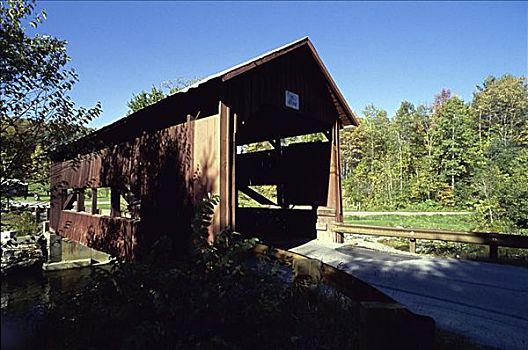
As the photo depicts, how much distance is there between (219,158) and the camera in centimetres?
655

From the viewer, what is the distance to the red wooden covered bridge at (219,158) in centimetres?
668

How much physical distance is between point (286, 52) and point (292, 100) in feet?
3.94

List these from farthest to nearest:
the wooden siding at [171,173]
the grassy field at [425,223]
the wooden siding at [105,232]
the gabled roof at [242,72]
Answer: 1. the grassy field at [425,223]
2. the wooden siding at [105,232]
3. the wooden siding at [171,173]
4. the gabled roof at [242,72]

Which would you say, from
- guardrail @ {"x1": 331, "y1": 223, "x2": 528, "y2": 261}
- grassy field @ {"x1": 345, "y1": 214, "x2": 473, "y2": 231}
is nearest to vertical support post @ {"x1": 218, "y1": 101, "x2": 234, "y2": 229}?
guardrail @ {"x1": 331, "y1": 223, "x2": 528, "y2": 261}

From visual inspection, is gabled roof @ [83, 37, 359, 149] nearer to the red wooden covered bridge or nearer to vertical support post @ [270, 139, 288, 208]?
the red wooden covered bridge

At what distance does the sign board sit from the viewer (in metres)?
8.42

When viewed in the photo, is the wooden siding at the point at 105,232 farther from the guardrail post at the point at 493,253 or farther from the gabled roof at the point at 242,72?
the guardrail post at the point at 493,253

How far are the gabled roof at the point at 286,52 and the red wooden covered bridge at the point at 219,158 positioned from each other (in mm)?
27

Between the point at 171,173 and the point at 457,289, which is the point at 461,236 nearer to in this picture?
the point at 457,289

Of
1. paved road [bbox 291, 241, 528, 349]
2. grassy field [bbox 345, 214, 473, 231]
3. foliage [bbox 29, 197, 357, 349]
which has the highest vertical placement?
foliage [bbox 29, 197, 357, 349]

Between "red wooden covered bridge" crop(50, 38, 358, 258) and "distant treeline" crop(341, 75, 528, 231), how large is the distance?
7.01m

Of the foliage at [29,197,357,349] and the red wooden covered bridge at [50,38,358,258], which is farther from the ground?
the red wooden covered bridge at [50,38,358,258]

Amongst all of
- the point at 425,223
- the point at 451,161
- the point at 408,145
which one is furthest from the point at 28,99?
the point at 408,145

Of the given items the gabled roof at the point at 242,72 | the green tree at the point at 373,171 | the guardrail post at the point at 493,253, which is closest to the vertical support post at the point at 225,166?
the gabled roof at the point at 242,72
